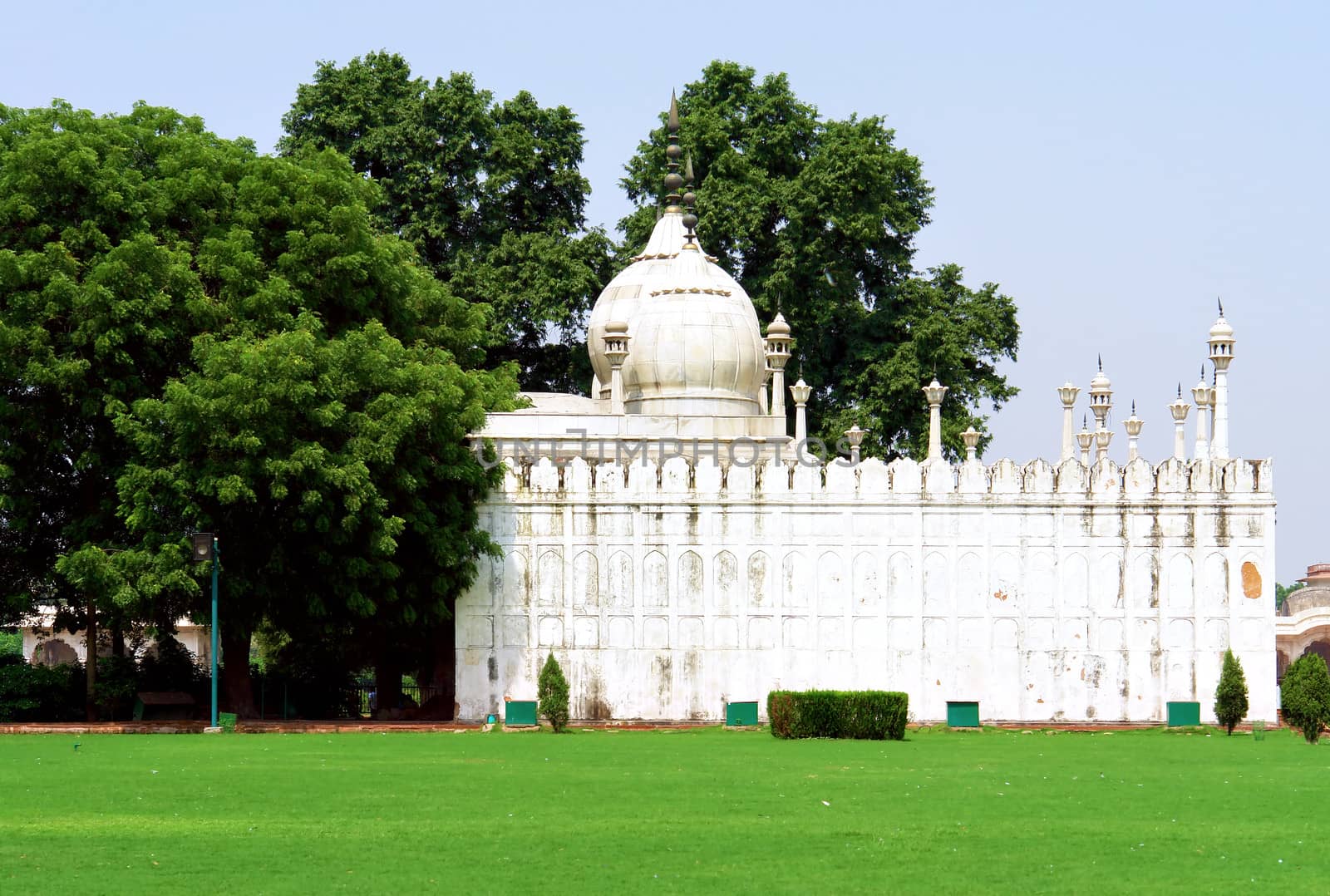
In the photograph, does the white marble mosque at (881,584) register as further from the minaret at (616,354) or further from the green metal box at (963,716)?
the minaret at (616,354)

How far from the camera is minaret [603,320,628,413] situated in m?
40.3

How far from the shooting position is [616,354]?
40375 mm

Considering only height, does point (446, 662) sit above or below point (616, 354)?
below

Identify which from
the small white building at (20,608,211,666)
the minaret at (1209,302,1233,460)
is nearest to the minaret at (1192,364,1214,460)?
the minaret at (1209,302,1233,460)

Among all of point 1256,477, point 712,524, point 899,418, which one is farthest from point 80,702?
point 899,418

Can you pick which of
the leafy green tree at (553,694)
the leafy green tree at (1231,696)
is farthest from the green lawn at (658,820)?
the leafy green tree at (1231,696)

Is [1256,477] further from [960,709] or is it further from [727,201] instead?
[727,201]

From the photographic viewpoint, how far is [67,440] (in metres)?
32.5

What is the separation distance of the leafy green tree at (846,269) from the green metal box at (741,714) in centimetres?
1824

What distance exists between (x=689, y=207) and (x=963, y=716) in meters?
20.4

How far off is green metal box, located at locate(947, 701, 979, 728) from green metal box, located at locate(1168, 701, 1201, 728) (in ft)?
11.3

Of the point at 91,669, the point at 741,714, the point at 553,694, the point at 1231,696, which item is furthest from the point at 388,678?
the point at 1231,696

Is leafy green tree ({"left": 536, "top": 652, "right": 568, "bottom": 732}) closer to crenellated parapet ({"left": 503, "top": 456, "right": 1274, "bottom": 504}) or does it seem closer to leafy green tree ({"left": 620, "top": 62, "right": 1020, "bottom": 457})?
crenellated parapet ({"left": 503, "top": 456, "right": 1274, "bottom": 504})

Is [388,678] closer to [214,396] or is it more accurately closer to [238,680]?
[238,680]
